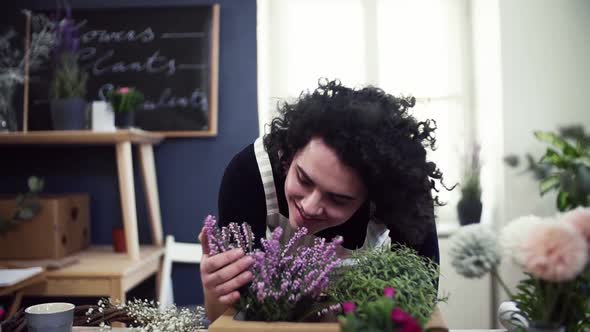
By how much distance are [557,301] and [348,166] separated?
43 centimetres

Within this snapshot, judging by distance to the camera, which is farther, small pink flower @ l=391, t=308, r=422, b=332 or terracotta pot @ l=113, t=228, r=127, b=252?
terracotta pot @ l=113, t=228, r=127, b=252

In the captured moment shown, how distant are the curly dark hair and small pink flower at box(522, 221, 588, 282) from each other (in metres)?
0.43

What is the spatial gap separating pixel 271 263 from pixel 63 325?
1.24 ft

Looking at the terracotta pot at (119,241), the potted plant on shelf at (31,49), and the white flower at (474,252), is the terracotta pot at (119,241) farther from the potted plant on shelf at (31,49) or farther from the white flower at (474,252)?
the white flower at (474,252)

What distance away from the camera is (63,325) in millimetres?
777

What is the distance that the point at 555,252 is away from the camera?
0.45 metres

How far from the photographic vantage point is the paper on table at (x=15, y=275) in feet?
4.76

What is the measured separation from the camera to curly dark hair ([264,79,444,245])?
34.5 inches

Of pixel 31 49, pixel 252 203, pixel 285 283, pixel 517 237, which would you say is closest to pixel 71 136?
pixel 31 49

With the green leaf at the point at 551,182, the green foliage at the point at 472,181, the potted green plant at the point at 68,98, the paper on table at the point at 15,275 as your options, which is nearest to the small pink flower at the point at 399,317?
the green leaf at the point at 551,182

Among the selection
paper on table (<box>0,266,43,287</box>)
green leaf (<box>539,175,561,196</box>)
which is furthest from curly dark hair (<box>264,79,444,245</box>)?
paper on table (<box>0,266,43,287</box>)

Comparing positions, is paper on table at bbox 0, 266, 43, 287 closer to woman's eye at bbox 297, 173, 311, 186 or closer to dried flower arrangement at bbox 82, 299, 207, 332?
dried flower arrangement at bbox 82, 299, 207, 332

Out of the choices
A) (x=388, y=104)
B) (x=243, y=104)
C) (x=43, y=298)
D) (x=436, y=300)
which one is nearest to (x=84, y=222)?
(x=43, y=298)

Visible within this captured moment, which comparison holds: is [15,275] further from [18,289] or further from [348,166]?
[348,166]
